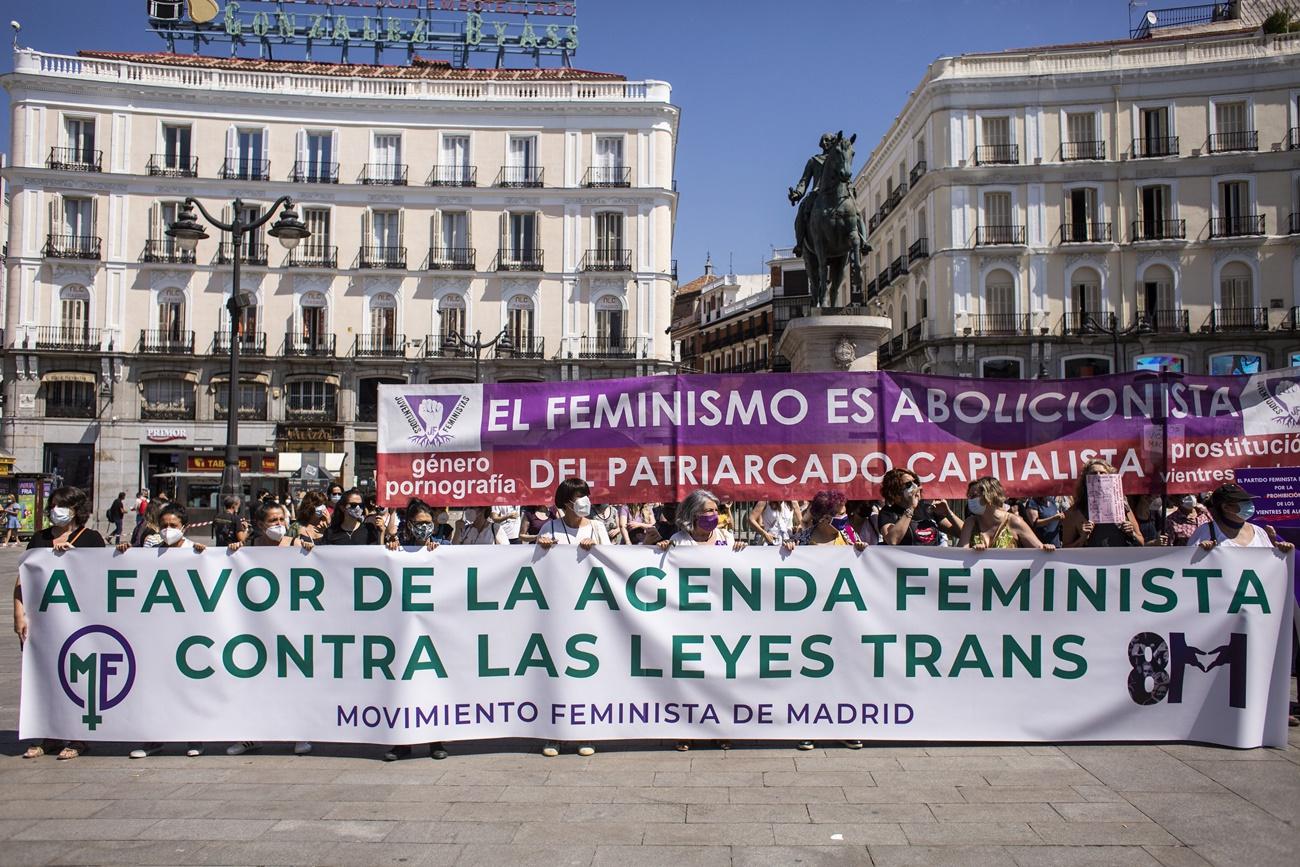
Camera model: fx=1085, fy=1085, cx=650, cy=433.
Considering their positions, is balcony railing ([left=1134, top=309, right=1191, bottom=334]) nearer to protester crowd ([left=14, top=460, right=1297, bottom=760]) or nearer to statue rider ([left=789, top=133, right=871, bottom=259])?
statue rider ([left=789, top=133, right=871, bottom=259])

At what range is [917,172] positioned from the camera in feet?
145

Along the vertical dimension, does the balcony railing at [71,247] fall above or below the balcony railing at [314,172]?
below

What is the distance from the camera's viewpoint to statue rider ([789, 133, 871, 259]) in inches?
658

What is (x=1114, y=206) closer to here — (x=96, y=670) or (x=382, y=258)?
(x=382, y=258)

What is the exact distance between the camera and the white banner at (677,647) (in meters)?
6.57

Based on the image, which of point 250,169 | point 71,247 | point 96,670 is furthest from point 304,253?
point 96,670

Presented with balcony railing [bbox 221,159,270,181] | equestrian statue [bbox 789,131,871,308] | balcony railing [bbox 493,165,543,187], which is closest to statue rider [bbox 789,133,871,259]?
equestrian statue [bbox 789,131,871,308]

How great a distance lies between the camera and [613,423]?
773cm

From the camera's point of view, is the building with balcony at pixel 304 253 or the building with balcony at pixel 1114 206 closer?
the building with balcony at pixel 1114 206

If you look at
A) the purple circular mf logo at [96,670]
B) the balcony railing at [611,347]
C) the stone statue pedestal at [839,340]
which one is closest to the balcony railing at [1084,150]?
the balcony railing at [611,347]

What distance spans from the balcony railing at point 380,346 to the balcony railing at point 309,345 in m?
0.97

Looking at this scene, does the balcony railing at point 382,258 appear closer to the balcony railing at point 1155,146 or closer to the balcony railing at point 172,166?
the balcony railing at point 172,166

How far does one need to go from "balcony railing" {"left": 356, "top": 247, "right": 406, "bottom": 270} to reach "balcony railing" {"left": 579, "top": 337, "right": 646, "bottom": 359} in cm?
795

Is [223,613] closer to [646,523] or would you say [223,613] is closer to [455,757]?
[455,757]
